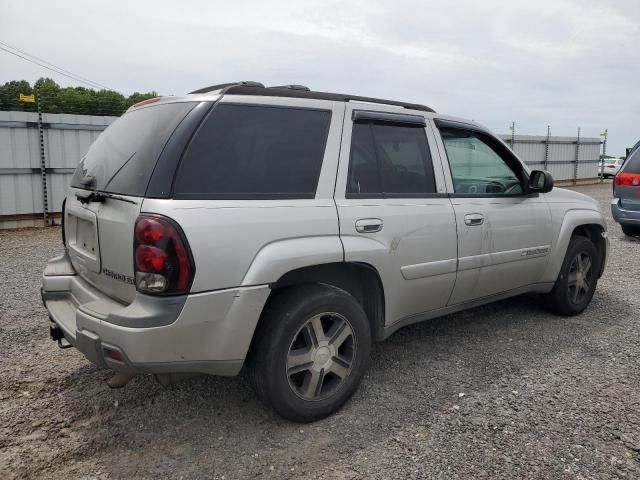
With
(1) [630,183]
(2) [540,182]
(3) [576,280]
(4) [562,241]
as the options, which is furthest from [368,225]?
(1) [630,183]

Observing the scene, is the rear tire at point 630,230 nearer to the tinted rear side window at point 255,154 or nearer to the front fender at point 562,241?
the front fender at point 562,241

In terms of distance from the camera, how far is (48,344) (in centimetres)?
393

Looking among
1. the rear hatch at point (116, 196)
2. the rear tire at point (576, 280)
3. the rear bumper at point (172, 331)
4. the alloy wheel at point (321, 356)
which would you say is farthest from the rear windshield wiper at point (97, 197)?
the rear tire at point (576, 280)

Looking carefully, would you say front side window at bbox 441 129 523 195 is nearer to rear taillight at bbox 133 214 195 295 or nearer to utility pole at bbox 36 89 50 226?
rear taillight at bbox 133 214 195 295

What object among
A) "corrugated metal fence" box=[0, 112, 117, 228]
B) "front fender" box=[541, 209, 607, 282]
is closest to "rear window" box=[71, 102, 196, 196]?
"front fender" box=[541, 209, 607, 282]

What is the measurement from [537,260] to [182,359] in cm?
305

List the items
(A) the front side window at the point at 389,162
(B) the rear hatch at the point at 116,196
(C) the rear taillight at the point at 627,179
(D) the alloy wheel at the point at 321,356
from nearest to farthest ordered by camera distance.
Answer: (B) the rear hatch at the point at 116,196
(D) the alloy wheel at the point at 321,356
(A) the front side window at the point at 389,162
(C) the rear taillight at the point at 627,179

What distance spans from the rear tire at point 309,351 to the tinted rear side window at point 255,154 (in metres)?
0.60

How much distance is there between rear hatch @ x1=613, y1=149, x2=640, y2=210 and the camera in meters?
8.59

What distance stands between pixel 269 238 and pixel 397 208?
0.97m

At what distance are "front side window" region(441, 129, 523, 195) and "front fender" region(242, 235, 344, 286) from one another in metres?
1.30

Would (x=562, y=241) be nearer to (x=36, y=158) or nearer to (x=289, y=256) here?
(x=289, y=256)

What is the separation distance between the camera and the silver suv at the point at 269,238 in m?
2.35

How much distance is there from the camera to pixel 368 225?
296 centimetres
